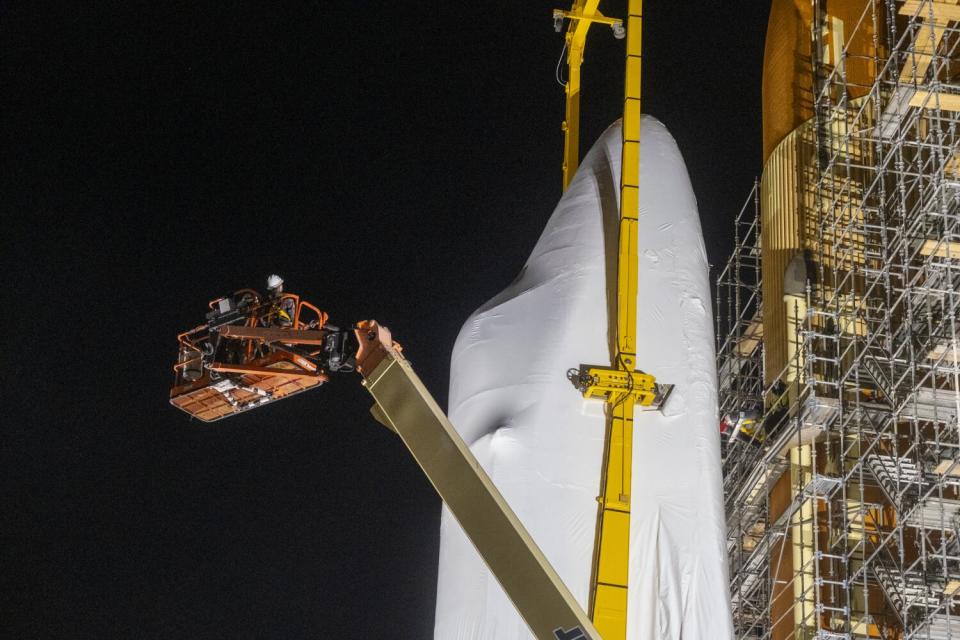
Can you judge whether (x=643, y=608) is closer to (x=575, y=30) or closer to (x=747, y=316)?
(x=575, y=30)

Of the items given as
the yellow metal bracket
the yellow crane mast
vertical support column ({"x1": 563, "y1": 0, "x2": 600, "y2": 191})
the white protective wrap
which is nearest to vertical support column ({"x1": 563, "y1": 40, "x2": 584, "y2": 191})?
vertical support column ({"x1": 563, "y1": 0, "x2": 600, "y2": 191})

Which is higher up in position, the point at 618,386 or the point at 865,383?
the point at 865,383

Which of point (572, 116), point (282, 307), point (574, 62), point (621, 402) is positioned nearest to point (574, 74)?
point (574, 62)

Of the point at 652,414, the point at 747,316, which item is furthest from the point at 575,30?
the point at 747,316

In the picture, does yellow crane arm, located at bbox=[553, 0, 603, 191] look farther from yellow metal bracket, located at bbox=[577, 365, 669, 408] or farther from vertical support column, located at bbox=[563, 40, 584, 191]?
yellow metal bracket, located at bbox=[577, 365, 669, 408]

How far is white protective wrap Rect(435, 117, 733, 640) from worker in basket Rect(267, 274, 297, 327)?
3294mm

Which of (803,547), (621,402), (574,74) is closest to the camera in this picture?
(621,402)

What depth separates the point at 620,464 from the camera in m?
14.3

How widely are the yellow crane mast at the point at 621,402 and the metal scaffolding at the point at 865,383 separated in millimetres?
7387

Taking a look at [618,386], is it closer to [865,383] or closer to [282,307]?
[282,307]

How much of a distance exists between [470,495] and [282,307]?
586 centimetres

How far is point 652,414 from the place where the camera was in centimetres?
1492

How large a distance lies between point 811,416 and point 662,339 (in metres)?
9.86

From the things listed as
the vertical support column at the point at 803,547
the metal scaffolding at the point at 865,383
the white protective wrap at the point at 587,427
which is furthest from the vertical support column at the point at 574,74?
the vertical support column at the point at 803,547
